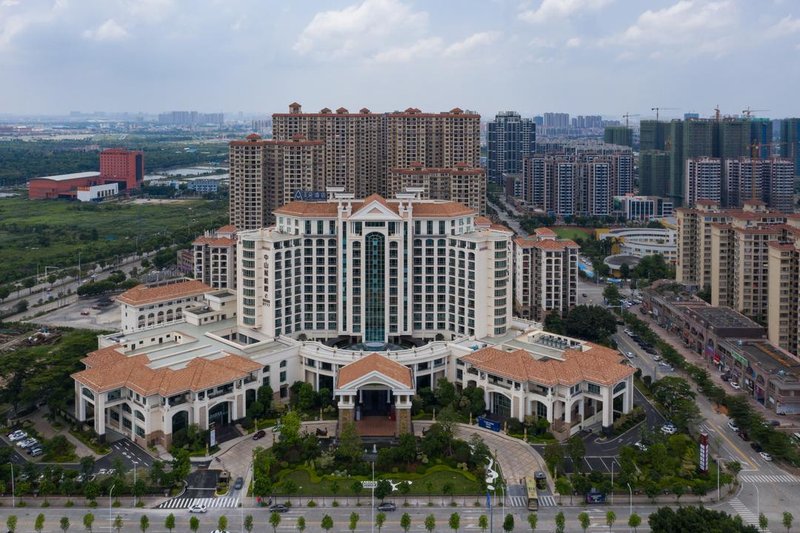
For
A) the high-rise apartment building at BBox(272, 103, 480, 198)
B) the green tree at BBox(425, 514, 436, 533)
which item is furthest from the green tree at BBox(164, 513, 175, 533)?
the high-rise apartment building at BBox(272, 103, 480, 198)

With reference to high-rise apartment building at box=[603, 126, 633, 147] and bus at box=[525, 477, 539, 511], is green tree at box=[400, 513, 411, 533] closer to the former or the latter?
bus at box=[525, 477, 539, 511]

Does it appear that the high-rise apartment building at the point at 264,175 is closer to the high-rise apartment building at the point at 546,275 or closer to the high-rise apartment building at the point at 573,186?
the high-rise apartment building at the point at 546,275

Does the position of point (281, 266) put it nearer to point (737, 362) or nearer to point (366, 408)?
point (366, 408)

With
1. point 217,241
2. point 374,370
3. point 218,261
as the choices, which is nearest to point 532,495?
point 374,370

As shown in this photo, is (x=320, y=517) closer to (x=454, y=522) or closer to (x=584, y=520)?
(x=454, y=522)

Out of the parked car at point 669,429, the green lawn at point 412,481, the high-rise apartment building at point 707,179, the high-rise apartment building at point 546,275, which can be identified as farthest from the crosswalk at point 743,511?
the high-rise apartment building at point 707,179
